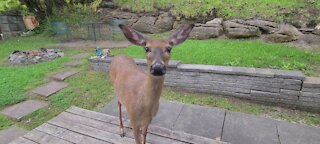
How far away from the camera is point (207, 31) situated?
7.77m

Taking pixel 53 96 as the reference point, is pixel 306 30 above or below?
above

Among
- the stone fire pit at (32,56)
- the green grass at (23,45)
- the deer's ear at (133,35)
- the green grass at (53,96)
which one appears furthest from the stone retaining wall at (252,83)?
the green grass at (23,45)

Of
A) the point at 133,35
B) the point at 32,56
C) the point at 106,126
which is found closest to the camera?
the point at 133,35

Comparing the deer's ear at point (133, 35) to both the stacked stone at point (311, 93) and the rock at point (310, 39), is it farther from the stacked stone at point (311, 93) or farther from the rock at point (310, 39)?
the rock at point (310, 39)

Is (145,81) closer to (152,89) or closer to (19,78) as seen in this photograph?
(152,89)

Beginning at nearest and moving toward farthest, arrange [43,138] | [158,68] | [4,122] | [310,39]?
[158,68] → [43,138] → [4,122] → [310,39]

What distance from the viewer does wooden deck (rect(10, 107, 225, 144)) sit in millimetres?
2746

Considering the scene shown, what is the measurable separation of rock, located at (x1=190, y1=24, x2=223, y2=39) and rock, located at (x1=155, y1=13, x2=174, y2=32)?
1.66 meters

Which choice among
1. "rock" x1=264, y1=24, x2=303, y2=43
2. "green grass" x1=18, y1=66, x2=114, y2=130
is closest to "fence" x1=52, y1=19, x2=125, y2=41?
"green grass" x1=18, y1=66, x2=114, y2=130

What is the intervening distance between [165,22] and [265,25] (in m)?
3.90

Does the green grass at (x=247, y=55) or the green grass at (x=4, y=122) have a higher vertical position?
the green grass at (x=247, y=55)

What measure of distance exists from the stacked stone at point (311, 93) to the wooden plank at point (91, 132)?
2.92 m

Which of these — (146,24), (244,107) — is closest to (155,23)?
(146,24)

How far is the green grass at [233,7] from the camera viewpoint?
728 cm
